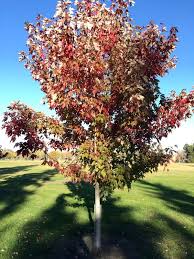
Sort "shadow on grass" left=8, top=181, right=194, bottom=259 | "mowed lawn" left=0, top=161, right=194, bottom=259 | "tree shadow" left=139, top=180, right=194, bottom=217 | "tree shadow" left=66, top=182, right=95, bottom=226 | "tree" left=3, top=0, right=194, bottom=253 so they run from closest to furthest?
"tree" left=3, top=0, right=194, bottom=253 < "shadow on grass" left=8, top=181, right=194, bottom=259 < "mowed lawn" left=0, top=161, right=194, bottom=259 < "tree shadow" left=66, top=182, right=95, bottom=226 < "tree shadow" left=139, top=180, right=194, bottom=217

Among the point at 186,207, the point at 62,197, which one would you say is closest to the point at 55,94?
the point at 186,207

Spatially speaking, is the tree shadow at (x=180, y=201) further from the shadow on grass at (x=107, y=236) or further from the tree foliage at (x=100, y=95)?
the tree foliage at (x=100, y=95)

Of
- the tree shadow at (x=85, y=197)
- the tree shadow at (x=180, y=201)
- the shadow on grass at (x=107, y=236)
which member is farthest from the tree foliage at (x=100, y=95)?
the tree shadow at (x=180, y=201)

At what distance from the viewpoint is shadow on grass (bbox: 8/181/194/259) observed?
1278cm

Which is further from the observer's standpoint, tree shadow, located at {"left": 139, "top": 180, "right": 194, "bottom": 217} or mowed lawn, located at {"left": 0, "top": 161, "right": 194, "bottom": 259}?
tree shadow, located at {"left": 139, "top": 180, "right": 194, "bottom": 217}

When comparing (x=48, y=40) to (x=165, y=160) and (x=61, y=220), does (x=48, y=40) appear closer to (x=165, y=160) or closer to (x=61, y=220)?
(x=165, y=160)

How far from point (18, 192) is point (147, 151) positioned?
2149cm

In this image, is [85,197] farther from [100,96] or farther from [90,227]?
[100,96]

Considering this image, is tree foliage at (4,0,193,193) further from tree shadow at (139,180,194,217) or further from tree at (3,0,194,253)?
→ tree shadow at (139,180,194,217)

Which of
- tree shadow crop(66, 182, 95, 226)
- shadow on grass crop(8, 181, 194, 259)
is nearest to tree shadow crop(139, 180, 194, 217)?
shadow on grass crop(8, 181, 194, 259)

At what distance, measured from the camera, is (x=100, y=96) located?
419 inches

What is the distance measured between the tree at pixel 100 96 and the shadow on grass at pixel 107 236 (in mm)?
1980

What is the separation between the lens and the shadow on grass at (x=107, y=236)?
41.9 ft

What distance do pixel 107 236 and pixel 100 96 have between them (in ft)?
21.4
